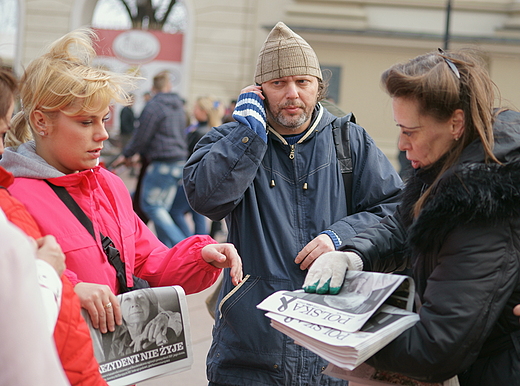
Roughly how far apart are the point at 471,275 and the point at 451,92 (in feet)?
1.84

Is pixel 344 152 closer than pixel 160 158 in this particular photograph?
Yes

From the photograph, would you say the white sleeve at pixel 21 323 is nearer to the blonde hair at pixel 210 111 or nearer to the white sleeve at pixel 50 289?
the white sleeve at pixel 50 289

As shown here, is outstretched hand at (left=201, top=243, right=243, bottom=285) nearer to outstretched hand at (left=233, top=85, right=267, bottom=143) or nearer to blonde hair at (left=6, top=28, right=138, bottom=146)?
outstretched hand at (left=233, top=85, right=267, bottom=143)

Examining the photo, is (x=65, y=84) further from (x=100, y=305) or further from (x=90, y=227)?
(x=100, y=305)

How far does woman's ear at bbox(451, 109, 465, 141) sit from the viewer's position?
1.87m

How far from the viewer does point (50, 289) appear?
4.63ft

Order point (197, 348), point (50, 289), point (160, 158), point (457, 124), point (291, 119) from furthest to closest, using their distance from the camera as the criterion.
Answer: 1. point (160, 158)
2. point (197, 348)
3. point (291, 119)
4. point (457, 124)
5. point (50, 289)

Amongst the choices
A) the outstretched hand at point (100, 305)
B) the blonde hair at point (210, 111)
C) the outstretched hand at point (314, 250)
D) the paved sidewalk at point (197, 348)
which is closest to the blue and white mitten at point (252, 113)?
the outstretched hand at point (314, 250)

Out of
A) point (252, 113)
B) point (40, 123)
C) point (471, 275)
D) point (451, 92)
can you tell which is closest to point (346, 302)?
point (471, 275)

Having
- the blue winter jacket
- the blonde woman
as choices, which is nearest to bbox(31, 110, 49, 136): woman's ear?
the blonde woman

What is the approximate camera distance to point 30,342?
1.13m

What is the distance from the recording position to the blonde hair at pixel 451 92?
6.06 ft

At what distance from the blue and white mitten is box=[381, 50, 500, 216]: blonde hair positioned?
0.82 metres

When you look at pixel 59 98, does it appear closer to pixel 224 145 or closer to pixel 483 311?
pixel 224 145
